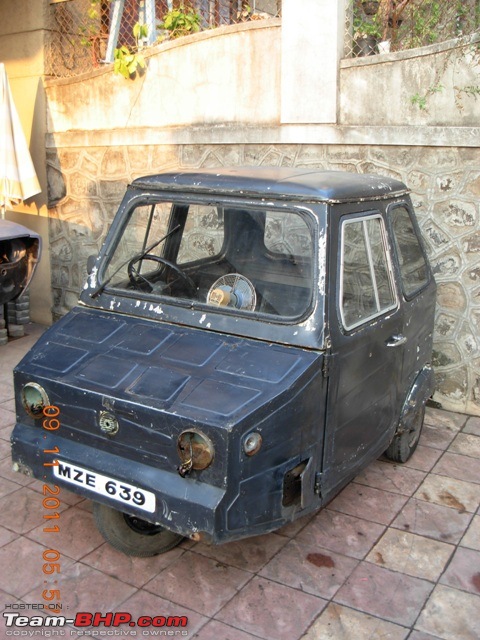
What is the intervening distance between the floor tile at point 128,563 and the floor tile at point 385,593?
0.93 meters

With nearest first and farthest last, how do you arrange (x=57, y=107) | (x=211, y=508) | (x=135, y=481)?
(x=211, y=508) → (x=135, y=481) → (x=57, y=107)

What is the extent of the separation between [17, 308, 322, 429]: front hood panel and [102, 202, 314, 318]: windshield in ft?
0.81

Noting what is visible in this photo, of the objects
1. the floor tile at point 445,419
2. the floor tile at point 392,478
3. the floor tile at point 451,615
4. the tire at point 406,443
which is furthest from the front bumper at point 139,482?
the floor tile at point 445,419

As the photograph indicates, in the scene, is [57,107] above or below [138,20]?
below

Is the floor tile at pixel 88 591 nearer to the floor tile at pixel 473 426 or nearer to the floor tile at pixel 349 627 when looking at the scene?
the floor tile at pixel 349 627

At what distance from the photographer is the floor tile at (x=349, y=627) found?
3.26m

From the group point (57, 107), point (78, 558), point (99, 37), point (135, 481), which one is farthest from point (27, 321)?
point (135, 481)

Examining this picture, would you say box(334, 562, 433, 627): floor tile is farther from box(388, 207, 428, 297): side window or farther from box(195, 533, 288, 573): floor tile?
box(388, 207, 428, 297): side window

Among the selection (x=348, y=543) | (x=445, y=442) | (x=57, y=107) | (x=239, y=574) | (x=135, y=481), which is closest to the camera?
(x=135, y=481)

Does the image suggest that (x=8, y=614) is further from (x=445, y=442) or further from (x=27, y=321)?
(x=27, y=321)

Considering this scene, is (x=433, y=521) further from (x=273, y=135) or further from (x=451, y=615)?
(x=273, y=135)

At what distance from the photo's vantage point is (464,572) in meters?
3.77

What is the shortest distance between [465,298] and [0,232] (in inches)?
169

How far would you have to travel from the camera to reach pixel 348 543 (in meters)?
4.00
